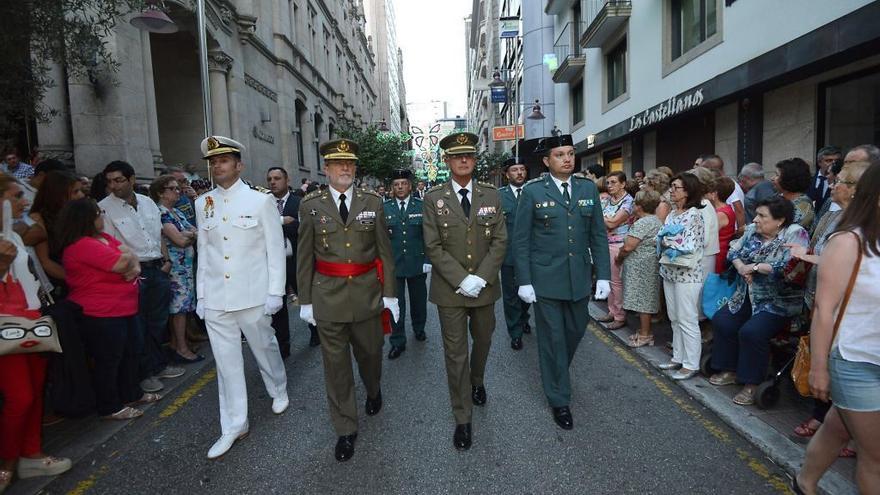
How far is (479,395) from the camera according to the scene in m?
4.04

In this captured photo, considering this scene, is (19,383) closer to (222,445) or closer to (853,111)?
(222,445)

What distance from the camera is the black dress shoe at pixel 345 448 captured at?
10.5 feet

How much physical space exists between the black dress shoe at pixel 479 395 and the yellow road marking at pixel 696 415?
5.17ft

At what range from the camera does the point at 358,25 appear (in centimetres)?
4847

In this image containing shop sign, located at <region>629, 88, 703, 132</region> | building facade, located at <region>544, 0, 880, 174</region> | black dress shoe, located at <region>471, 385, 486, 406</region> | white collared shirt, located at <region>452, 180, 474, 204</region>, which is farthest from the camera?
shop sign, located at <region>629, 88, 703, 132</region>

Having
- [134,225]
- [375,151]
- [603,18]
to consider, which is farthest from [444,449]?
[375,151]

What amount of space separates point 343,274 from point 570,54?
20577 mm

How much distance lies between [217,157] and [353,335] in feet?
5.55

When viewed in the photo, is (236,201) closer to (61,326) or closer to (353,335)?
(353,335)

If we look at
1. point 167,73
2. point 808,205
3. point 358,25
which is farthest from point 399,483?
point 358,25

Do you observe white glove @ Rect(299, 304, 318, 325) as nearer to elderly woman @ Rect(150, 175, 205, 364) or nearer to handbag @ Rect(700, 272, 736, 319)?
elderly woman @ Rect(150, 175, 205, 364)

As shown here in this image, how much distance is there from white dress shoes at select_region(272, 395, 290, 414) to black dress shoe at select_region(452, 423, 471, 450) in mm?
1542

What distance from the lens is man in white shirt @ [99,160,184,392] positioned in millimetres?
4598

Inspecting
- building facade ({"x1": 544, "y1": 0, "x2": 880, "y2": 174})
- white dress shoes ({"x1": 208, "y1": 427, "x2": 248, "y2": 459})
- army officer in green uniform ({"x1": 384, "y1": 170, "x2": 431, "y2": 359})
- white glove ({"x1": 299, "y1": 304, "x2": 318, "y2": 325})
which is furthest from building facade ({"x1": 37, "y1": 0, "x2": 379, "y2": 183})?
building facade ({"x1": 544, "y1": 0, "x2": 880, "y2": 174})
